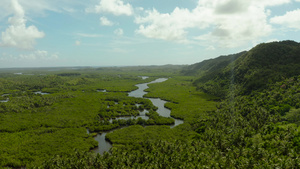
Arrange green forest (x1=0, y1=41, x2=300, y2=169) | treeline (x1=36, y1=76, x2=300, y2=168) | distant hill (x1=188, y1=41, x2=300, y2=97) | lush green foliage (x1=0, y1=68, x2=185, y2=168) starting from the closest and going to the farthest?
treeline (x1=36, y1=76, x2=300, y2=168)
green forest (x1=0, y1=41, x2=300, y2=169)
lush green foliage (x1=0, y1=68, x2=185, y2=168)
distant hill (x1=188, y1=41, x2=300, y2=97)

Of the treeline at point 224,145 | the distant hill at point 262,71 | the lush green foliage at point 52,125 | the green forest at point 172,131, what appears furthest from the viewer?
the distant hill at point 262,71

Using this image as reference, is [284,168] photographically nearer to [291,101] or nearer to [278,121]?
[278,121]

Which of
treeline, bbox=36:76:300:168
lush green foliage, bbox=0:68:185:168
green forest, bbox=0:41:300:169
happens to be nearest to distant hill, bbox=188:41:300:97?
green forest, bbox=0:41:300:169

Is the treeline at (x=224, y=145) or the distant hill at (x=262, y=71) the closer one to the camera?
the treeline at (x=224, y=145)

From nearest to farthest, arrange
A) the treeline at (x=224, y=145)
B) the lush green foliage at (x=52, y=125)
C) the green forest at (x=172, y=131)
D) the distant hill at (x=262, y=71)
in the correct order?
the treeline at (x=224, y=145), the green forest at (x=172, y=131), the lush green foliage at (x=52, y=125), the distant hill at (x=262, y=71)

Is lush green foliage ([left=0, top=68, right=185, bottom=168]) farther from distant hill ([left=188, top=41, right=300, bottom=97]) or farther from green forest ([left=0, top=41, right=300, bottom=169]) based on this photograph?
distant hill ([left=188, top=41, right=300, bottom=97])

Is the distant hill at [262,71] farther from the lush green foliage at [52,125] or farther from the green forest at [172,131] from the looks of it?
the lush green foliage at [52,125]

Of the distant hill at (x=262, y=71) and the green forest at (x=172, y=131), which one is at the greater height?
the distant hill at (x=262, y=71)

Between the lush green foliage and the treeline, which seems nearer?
the treeline

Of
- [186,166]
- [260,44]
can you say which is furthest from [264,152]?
[260,44]

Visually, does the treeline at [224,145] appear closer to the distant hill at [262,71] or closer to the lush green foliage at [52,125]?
the lush green foliage at [52,125]

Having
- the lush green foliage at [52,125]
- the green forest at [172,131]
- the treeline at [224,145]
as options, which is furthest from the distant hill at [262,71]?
the lush green foliage at [52,125]
